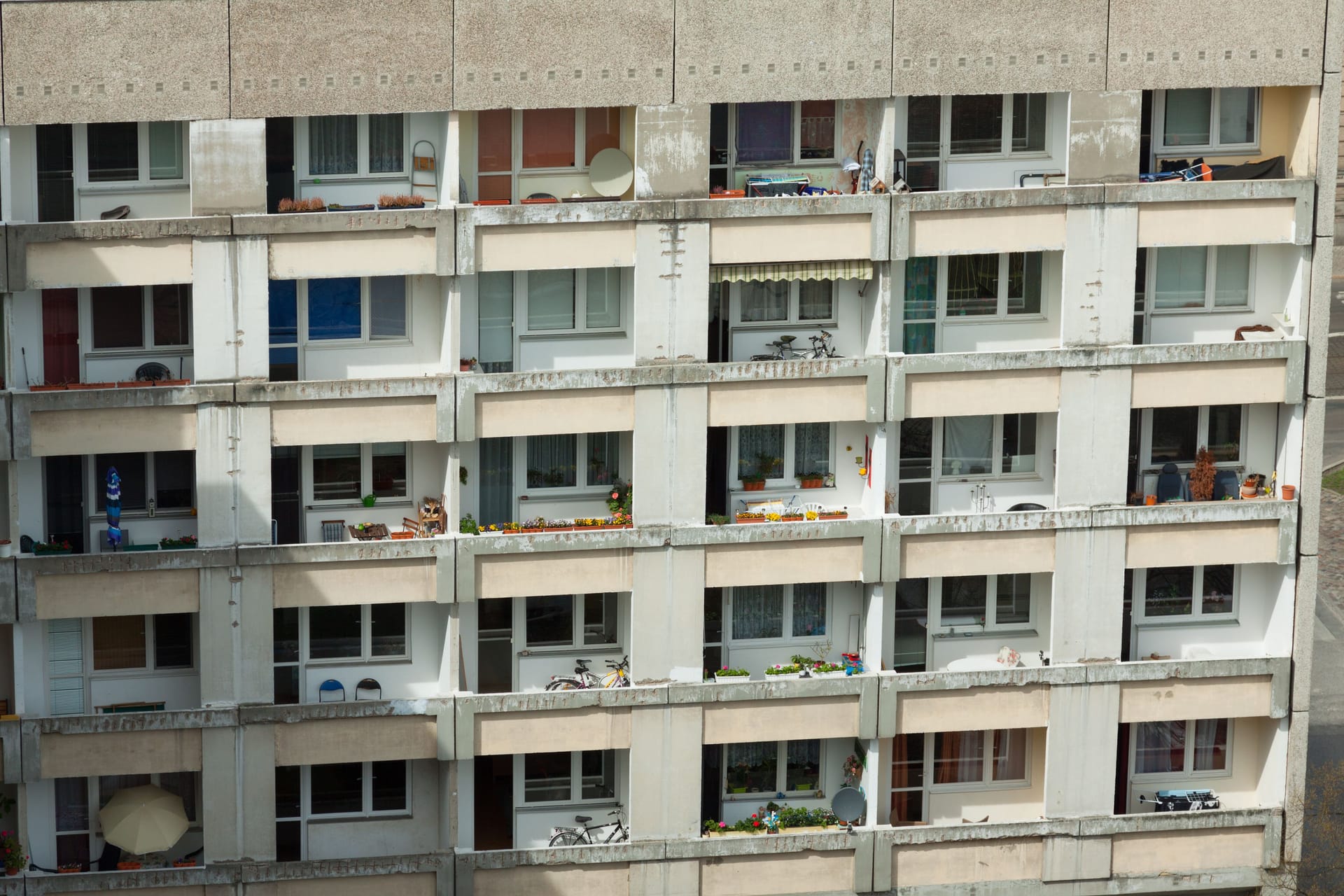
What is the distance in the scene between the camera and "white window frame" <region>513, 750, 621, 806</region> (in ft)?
168

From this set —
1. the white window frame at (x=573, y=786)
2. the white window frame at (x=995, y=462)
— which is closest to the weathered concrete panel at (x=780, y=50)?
the white window frame at (x=995, y=462)

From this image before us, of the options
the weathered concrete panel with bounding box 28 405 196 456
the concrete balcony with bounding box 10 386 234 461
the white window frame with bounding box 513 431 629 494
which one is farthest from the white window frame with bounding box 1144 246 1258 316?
the weathered concrete panel with bounding box 28 405 196 456

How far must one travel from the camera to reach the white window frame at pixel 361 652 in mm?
49875

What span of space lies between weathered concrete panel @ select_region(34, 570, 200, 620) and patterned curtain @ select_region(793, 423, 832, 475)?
14.4 meters

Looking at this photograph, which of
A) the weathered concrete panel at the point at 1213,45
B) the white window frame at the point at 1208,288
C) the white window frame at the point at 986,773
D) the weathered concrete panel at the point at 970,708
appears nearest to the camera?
the weathered concrete panel at the point at 1213,45

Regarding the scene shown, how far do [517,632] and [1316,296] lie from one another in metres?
20.7

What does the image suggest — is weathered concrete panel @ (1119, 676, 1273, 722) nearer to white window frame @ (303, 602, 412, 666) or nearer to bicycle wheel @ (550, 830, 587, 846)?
bicycle wheel @ (550, 830, 587, 846)

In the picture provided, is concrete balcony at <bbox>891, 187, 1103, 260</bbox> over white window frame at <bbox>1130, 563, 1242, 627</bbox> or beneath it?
→ over

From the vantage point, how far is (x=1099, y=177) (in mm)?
49312

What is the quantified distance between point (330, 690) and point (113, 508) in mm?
6593

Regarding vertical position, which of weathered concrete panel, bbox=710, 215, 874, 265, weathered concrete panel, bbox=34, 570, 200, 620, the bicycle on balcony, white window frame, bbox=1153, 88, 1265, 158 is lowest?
the bicycle on balcony

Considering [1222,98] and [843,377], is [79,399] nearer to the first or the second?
[843,377]

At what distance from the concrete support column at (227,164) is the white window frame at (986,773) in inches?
832

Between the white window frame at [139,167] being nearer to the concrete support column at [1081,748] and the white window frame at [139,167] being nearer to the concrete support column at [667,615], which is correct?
the concrete support column at [667,615]
